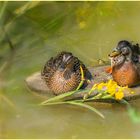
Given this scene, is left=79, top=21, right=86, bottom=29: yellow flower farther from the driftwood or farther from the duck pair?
the duck pair

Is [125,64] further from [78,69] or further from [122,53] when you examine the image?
[78,69]

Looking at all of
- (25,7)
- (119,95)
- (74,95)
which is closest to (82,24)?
(25,7)

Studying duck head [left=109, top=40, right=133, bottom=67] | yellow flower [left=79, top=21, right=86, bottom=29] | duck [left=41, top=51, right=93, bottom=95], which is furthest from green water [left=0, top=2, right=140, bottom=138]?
duck head [left=109, top=40, right=133, bottom=67]

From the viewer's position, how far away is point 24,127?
3.39m

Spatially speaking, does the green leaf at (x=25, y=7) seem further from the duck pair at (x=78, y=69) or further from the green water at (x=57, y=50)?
the duck pair at (x=78, y=69)

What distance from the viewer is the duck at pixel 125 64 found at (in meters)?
3.67

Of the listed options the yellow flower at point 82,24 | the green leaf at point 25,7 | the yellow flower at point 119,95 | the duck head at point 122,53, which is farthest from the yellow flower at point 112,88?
the green leaf at point 25,7

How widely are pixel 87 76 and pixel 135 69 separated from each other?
0.30 meters

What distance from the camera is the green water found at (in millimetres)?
3377

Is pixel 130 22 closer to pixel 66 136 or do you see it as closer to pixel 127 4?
pixel 127 4

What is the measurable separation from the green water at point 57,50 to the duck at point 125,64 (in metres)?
0.16

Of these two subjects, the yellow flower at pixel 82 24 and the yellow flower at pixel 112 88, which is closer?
the yellow flower at pixel 112 88

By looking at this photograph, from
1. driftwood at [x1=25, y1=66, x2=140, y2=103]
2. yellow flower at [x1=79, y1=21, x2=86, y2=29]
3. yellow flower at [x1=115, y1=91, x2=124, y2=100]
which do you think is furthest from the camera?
yellow flower at [x1=79, y1=21, x2=86, y2=29]

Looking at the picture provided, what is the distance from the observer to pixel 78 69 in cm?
370
